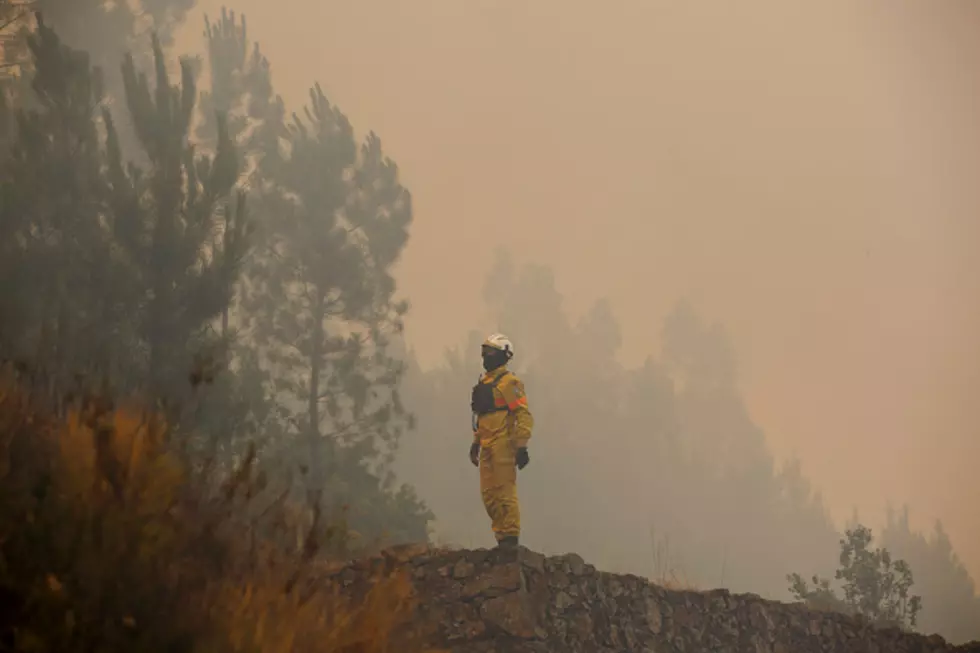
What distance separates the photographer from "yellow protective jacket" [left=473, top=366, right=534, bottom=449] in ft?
14.8

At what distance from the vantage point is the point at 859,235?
1054 centimetres

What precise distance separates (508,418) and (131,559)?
8.59 ft

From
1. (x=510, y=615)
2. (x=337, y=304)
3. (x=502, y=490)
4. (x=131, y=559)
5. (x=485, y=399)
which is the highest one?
(x=337, y=304)

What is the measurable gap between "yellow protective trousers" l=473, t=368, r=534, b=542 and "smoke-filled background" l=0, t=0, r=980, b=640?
2794 mm

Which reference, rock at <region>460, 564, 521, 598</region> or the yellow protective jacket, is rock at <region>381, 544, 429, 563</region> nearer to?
rock at <region>460, 564, 521, 598</region>

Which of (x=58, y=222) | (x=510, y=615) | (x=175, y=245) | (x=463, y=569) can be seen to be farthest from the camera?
(x=175, y=245)

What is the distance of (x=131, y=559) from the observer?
209 centimetres

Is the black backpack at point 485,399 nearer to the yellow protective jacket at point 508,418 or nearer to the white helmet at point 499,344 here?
the yellow protective jacket at point 508,418

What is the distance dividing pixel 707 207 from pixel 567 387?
2978 mm

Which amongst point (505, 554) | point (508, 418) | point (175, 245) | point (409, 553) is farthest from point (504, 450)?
point (175, 245)

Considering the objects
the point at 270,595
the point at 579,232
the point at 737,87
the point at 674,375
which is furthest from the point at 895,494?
the point at 270,595

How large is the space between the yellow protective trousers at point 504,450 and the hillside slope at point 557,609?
282 millimetres

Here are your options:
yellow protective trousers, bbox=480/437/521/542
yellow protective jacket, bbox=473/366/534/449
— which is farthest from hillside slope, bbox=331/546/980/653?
yellow protective jacket, bbox=473/366/534/449

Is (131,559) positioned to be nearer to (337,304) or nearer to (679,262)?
(337,304)
